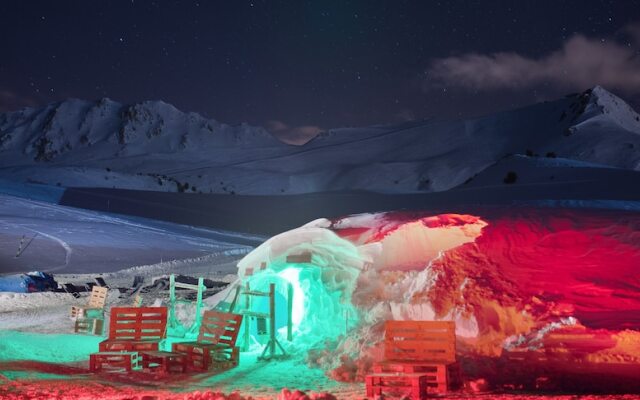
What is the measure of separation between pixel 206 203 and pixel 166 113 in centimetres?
11444

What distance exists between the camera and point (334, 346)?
39.0ft

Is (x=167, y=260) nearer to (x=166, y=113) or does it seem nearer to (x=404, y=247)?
(x=404, y=247)

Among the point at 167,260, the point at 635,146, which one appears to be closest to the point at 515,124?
the point at 635,146

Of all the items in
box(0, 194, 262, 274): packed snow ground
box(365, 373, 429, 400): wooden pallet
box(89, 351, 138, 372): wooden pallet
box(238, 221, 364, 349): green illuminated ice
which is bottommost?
box(365, 373, 429, 400): wooden pallet

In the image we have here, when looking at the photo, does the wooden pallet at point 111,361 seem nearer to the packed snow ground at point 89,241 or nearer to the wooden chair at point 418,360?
the wooden chair at point 418,360

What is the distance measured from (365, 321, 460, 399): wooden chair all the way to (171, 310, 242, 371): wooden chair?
9.79 feet

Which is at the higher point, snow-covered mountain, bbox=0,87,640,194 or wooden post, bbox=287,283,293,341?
snow-covered mountain, bbox=0,87,640,194

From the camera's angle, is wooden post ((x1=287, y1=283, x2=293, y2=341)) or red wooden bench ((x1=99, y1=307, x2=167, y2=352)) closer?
red wooden bench ((x1=99, y1=307, x2=167, y2=352))

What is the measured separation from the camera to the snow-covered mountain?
7225 centimetres

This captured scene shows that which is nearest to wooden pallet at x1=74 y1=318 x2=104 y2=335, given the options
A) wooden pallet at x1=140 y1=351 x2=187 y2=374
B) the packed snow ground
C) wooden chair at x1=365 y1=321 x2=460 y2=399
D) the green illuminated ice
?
the green illuminated ice

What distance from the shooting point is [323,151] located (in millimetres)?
111188

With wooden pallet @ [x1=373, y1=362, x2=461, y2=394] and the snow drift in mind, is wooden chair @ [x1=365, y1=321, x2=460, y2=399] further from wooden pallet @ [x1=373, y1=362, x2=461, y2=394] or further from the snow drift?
the snow drift

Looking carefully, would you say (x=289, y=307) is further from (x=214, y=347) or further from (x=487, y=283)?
(x=487, y=283)

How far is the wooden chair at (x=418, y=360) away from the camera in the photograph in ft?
28.6
